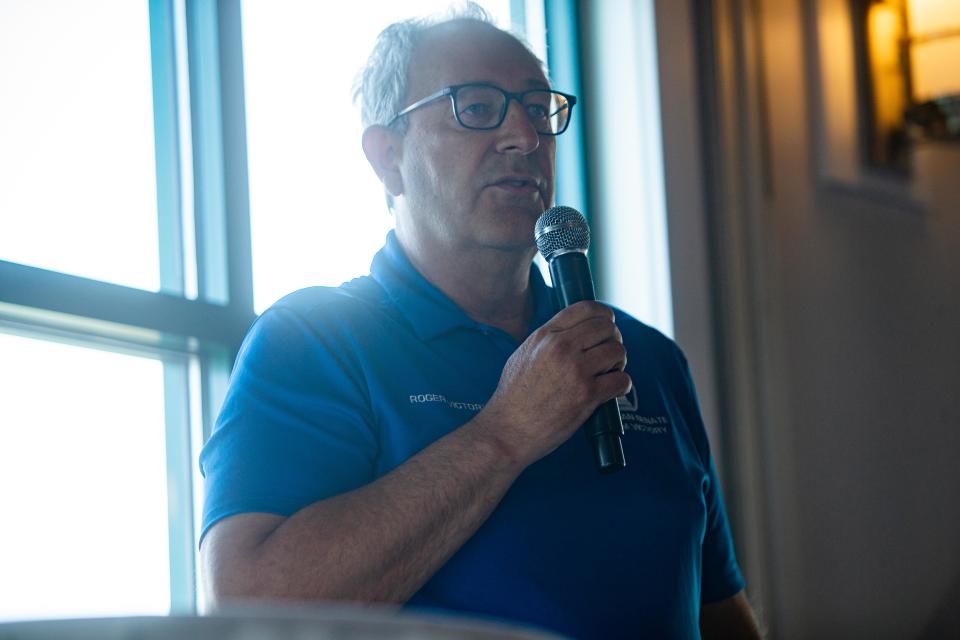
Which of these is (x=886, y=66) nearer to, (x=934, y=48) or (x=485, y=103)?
(x=934, y=48)

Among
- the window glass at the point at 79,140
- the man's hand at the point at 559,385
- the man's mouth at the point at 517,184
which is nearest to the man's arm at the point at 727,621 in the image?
the man's hand at the point at 559,385

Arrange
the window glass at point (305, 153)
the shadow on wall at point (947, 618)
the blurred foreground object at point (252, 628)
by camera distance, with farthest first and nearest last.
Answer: the shadow on wall at point (947, 618)
the window glass at point (305, 153)
the blurred foreground object at point (252, 628)

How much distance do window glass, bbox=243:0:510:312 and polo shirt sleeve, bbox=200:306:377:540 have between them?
1.92 feet

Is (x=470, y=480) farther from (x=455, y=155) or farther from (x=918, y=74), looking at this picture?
(x=918, y=74)

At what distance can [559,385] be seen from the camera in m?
1.29

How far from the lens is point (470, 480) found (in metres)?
1.26

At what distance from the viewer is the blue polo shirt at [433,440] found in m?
1.30

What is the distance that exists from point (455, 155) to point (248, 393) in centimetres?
49

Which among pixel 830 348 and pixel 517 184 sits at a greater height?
pixel 517 184

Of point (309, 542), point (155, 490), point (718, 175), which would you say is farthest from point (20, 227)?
point (718, 175)

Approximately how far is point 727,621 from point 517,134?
79cm

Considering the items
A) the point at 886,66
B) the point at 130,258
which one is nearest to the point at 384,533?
the point at 130,258

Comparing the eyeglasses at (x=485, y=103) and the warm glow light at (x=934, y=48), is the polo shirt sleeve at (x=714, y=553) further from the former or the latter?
the warm glow light at (x=934, y=48)

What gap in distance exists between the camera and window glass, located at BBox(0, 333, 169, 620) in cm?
→ 156
